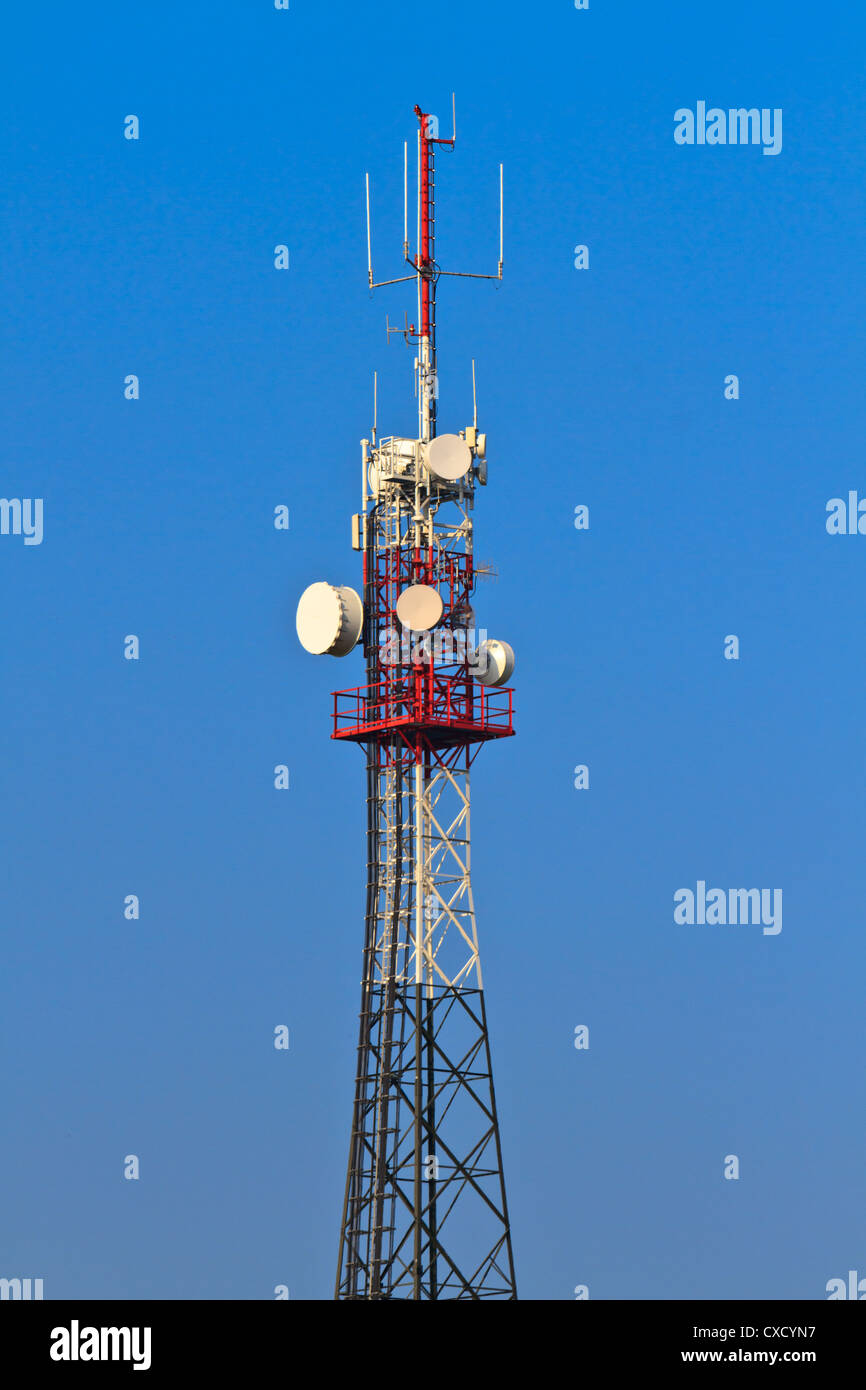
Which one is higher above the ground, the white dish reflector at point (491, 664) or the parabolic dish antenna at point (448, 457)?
the parabolic dish antenna at point (448, 457)

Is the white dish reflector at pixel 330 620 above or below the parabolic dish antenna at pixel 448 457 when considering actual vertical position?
below

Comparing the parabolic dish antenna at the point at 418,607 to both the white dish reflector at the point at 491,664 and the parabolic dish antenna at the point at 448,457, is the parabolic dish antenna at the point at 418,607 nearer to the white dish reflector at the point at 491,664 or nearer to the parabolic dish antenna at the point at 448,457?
the white dish reflector at the point at 491,664

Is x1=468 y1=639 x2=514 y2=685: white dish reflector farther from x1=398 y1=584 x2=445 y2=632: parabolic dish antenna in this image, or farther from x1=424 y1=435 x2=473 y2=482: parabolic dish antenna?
x1=424 y1=435 x2=473 y2=482: parabolic dish antenna

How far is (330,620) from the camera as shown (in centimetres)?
11556

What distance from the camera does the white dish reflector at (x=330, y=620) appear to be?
115312 millimetres

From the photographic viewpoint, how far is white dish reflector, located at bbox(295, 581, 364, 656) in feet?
378

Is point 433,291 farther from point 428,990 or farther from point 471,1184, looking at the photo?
point 471,1184

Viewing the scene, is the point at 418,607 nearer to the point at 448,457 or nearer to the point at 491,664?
the point at 491,664

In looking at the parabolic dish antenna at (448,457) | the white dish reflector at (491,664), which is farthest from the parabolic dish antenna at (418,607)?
the parabolic dish antenna at (448,457)

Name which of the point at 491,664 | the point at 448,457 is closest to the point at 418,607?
the point at 491,664

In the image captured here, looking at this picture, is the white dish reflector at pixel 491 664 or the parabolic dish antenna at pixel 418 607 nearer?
the parabolic dish antenna at pixel 418 607

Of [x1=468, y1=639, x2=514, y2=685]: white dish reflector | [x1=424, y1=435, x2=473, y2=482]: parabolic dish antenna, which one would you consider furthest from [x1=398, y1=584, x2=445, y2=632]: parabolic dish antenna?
[x1=424, y1=435, x2=473, y2=482]: parabolic dish antenna
